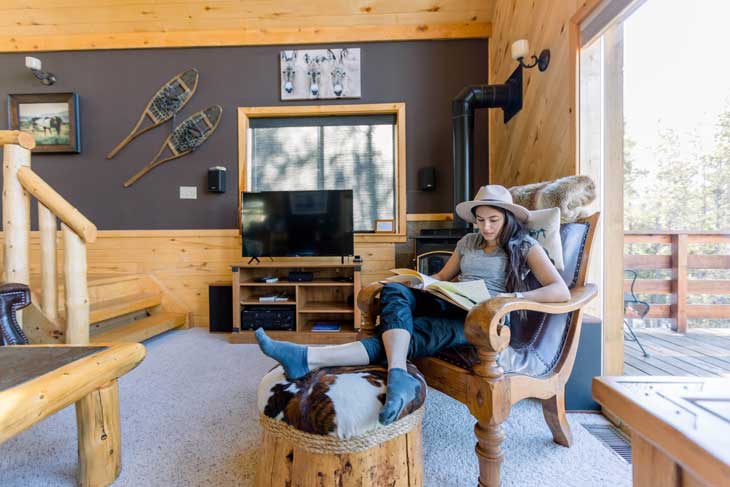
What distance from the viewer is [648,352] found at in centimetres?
197

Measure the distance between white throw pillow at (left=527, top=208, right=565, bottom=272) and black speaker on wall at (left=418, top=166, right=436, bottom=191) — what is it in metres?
1.75

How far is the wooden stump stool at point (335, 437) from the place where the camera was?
804 millimetres

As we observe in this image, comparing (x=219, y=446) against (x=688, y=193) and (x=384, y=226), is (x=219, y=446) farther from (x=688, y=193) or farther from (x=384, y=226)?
(x=688, y=193)

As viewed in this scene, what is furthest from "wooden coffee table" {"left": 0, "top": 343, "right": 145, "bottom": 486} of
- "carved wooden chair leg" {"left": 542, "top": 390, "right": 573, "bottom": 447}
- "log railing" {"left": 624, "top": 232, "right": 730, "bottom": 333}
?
"log railing" {"left": 624, "top": 232, "right": 730, "bottom": 333}

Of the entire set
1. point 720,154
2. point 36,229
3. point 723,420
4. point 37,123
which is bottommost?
point 723,420

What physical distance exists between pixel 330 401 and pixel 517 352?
75 cm

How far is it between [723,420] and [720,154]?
1.51m

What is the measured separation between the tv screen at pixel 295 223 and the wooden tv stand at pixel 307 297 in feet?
0.51

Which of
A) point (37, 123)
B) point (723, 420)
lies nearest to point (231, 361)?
point (723, 420)

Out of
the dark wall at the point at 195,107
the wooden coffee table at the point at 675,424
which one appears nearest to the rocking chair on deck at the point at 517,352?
the wooden coffee table at the point at 675,424

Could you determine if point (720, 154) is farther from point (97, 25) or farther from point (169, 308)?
point (97, 25)

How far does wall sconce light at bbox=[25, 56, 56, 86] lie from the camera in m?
3.18

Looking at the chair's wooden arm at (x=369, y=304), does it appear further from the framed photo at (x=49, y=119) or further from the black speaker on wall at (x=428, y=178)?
the framed photo at (x=49, y=119)

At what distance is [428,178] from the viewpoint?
10.2 feet
